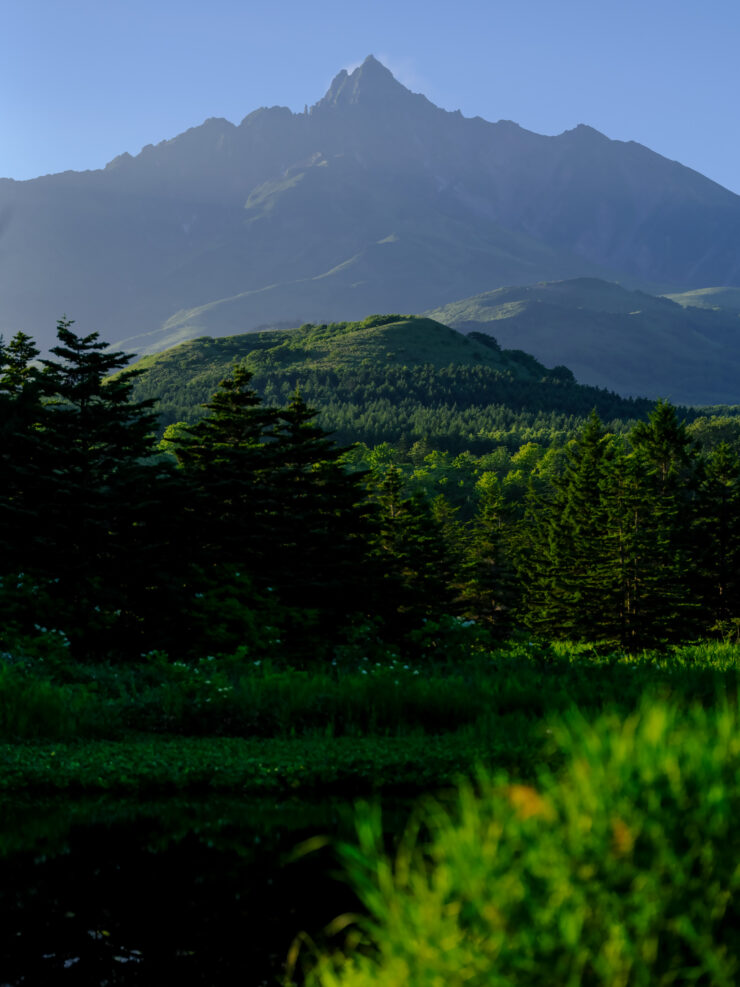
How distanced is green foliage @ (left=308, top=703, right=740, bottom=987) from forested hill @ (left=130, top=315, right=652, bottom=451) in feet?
343

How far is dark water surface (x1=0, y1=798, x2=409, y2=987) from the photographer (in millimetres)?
6172

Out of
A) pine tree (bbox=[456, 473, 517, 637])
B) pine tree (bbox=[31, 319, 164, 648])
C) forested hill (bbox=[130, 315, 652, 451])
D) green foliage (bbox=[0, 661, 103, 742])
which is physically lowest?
pine tree (bbox=[456, 473, 517, 637])

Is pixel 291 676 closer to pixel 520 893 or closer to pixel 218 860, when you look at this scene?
pixel 218 860

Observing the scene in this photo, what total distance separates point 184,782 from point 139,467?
10980mm

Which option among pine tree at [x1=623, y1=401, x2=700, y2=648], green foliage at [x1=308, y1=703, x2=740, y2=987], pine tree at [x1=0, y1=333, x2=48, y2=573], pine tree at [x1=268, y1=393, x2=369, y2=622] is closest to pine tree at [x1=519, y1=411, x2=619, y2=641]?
pine tree at [x1=623, y1=401, x2=700, y2=648]

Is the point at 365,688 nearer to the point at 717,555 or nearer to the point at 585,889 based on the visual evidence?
the point at 585,889

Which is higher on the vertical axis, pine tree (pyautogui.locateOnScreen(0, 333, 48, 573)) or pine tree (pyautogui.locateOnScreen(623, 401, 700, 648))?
pine tree (pyautogui.locateOnScreen(0, 333, 48, 573))

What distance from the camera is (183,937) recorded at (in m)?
6.54

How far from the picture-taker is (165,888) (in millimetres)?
7383

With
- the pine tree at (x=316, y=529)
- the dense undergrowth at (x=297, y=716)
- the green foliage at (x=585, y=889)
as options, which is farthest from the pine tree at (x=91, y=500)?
the green foliage at (x=585, y=889)

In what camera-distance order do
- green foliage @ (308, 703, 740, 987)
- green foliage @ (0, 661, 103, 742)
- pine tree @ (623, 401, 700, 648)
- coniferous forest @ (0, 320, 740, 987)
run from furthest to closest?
pine tree @ (623, 401, 700, 648) → green foliage @ (0, 661, 103, 742) → coniferous forest @ (0, 320, 740, 987) → green foliage @ (308, 703, 740, 987)

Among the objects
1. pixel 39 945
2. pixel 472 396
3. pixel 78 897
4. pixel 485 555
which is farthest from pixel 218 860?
pixel 472 396

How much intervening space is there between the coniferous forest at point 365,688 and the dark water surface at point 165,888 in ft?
0.87

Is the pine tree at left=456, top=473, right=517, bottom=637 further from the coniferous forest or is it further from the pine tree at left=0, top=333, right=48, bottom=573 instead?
the pine tree at left=0, top=333, right=48, bottom=573
